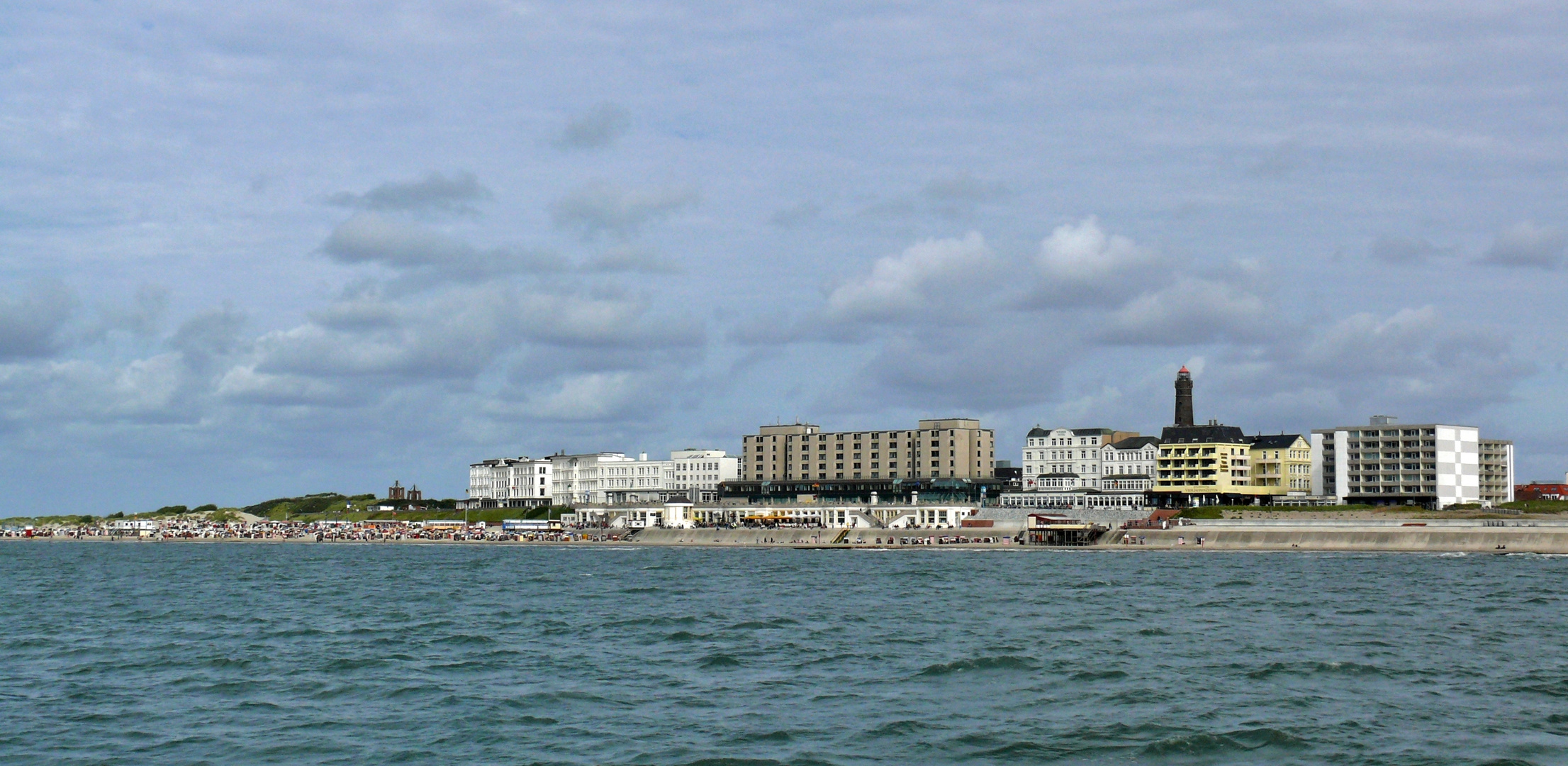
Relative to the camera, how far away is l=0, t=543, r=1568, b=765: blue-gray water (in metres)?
26.7

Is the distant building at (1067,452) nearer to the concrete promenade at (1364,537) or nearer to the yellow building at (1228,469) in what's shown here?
the yellow building at (1228,469)

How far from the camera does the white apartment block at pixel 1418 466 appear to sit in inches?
6043

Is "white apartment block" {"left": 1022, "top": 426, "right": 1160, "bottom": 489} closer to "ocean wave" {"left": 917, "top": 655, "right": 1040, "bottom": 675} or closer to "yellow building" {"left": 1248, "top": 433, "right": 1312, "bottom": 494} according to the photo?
"yellow building" {"left": 1248, "top": 433, "right": 1312, "bottom": 494}

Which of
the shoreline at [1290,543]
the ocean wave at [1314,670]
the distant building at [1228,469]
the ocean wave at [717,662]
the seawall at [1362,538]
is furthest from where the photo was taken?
the distant building at [1228,469]

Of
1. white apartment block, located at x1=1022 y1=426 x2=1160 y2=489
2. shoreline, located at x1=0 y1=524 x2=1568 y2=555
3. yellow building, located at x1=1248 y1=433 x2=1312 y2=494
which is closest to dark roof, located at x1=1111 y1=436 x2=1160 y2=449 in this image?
white apartment block, located at x1=1022 y1=426 x2=1160 y2=489

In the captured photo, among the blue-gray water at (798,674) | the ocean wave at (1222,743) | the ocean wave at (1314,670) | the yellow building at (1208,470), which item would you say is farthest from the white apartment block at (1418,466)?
the ocean wave at (1222,743)

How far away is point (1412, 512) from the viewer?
142 m

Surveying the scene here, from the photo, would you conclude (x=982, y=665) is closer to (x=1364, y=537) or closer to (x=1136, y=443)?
(x=1364, y=537)

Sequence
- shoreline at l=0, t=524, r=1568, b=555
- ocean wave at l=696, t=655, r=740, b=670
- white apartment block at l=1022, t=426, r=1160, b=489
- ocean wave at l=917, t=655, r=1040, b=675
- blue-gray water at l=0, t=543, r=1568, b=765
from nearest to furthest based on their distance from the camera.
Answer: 1. blue-gray water at l=0, t=543, r=1568, b=765
2. ocean wave at l=917, t=655, r=1040, b=675
3. ocean wave at l=696, t=655, r=740, b=670
4. shoreline at l=0, t=524, r=1568, b=555
5. white apartment block at l=1022, t=426, r=1160, b=489

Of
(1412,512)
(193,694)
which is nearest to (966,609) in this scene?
(193,694)

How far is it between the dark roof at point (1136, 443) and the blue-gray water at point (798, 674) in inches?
4057

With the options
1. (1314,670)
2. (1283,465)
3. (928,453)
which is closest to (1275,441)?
(1283,465)

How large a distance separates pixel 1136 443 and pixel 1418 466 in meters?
33.7

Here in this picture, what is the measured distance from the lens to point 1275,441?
6708 inches
